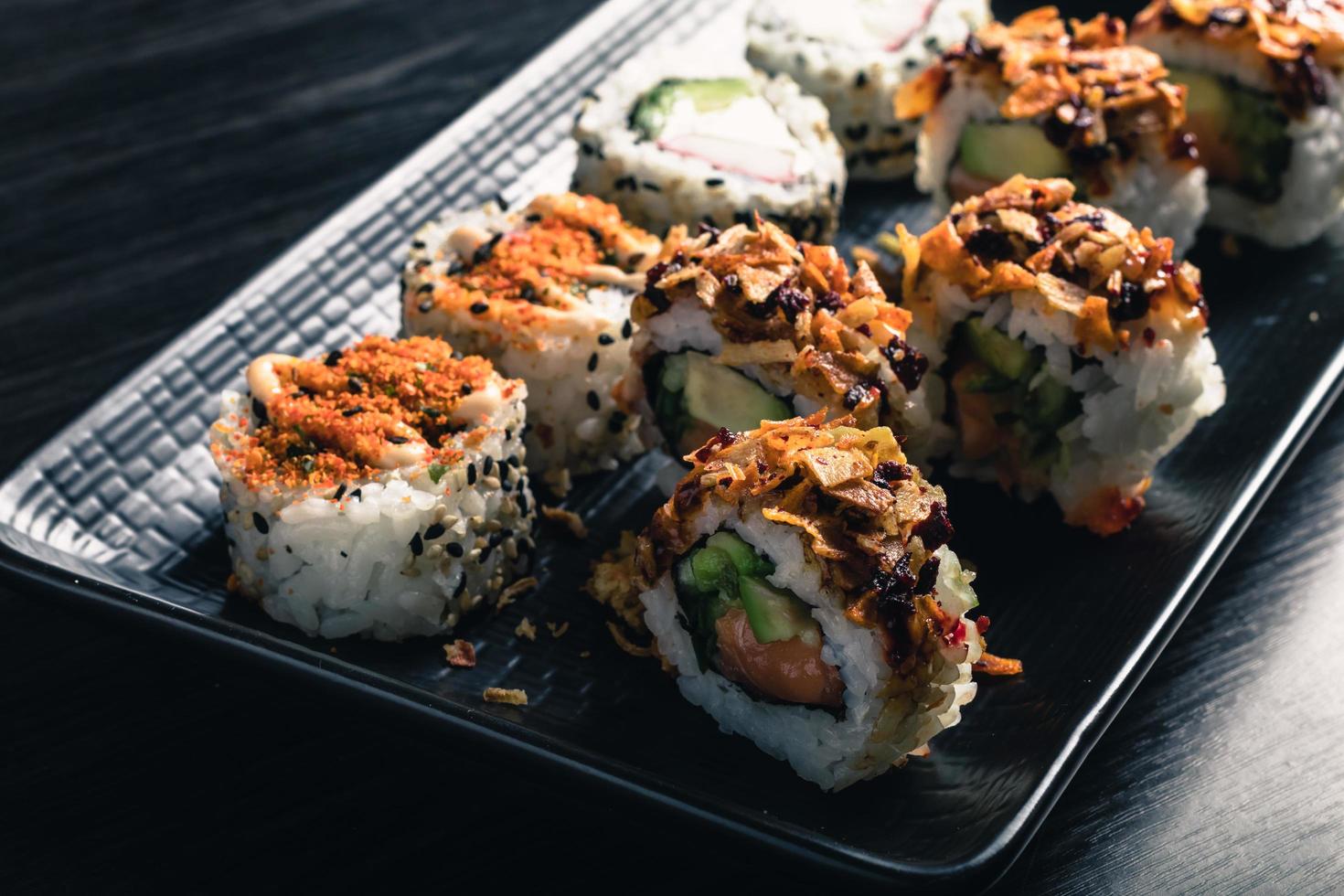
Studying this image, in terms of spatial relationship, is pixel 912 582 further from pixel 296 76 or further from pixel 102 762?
pixel 296 76

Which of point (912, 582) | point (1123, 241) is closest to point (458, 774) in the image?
point (912, 582)

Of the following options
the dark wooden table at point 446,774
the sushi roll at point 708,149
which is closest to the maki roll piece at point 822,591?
the dark wooden table at point 446,774

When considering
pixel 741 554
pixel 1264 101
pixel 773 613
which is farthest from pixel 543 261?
pixel 1264 101

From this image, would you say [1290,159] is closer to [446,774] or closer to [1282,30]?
[1282,30]

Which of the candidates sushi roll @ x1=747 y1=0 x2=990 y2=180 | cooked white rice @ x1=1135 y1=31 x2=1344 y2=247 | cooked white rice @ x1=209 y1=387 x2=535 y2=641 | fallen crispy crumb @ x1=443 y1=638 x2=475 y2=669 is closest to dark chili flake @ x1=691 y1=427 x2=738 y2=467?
cooked white rice @ x1=209 y1=387 x2=535 y2=641

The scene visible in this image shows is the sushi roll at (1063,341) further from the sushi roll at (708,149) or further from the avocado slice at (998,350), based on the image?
the sushi roll at (708,149)

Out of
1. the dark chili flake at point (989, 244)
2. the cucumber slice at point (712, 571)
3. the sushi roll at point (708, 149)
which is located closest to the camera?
the cucumber slice at point (712, 571)

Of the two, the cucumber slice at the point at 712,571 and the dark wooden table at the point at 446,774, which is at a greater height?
the cucumber slice at the point at 712,571
